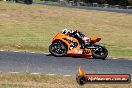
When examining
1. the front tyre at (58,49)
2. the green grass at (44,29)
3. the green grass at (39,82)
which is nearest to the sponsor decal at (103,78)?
the green grass at (39,82)

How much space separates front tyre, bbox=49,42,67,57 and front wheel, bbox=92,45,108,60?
1430mm

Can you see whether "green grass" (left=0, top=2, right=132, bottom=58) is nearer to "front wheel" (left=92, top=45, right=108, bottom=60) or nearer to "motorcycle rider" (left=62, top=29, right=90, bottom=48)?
"motorcycle rider" (left=62, top=29, right=90, bottom=48)

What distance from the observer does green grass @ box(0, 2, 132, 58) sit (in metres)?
26.1

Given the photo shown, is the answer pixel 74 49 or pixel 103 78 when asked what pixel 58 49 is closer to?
pixel 74 49

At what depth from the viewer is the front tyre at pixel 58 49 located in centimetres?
2031

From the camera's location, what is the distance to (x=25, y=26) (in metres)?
38.5

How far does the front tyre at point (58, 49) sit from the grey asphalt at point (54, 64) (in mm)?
462

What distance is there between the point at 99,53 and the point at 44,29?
57.2ft

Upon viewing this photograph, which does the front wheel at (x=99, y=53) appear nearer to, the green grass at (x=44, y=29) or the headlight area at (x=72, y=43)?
the headlight area at (x=72, y=43)

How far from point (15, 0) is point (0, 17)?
2313 cm

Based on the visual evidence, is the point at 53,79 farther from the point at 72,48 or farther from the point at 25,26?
the point at 25,26

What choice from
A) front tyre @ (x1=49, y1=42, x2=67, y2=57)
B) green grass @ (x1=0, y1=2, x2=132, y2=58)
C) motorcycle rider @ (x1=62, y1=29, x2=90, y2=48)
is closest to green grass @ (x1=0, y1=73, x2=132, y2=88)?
front tyre @ (x1=49, y1=42, x2=67, y2=57)

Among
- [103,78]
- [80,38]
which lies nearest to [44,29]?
[80,38]

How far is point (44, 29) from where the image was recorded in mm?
37531
